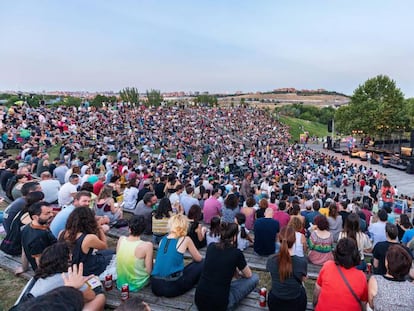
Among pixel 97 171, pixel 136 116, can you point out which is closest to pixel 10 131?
pixel 97 171

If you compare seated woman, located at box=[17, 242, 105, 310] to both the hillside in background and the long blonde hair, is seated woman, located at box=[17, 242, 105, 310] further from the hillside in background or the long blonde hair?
the hillside in background

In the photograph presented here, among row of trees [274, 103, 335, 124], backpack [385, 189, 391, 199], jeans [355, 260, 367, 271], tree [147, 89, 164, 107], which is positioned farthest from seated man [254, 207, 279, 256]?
row of trees [274, 103, 335, 124]

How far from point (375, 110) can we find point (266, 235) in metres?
41.4

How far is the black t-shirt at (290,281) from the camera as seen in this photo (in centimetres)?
333

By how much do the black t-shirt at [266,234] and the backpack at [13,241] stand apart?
161 inches

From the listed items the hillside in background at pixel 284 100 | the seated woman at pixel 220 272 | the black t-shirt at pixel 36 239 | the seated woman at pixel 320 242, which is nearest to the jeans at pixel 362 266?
the seated woman at pixel 320 242

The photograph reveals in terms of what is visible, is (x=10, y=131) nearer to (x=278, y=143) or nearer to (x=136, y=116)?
(x=136, y=116)

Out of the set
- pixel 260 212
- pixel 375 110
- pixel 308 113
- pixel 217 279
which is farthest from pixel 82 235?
pixel 308 113

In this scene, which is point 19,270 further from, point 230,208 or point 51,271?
point 230,208

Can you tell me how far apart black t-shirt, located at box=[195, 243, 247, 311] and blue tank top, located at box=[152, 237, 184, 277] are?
528 mm

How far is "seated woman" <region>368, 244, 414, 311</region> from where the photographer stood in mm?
2750

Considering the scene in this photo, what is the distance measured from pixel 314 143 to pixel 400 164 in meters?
20.8

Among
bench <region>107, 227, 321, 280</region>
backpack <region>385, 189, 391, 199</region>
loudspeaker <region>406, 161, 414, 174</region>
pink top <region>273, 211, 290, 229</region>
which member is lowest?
loudspeaker <region>406, 161, 414, 174</region>

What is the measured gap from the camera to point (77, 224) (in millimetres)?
3736
